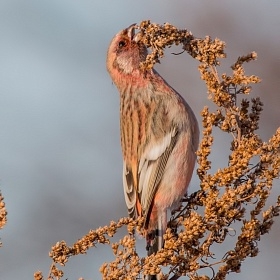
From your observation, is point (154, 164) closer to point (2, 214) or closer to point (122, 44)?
point (122, 44)

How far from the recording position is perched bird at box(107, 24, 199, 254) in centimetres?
651

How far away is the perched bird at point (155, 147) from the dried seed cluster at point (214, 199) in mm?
919

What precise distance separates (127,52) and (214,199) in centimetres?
245

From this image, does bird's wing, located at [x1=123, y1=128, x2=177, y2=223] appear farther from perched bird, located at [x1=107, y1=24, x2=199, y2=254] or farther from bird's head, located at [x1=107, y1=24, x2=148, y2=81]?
bird's head, located at [x1=107, y1=24, x2=148, y2=81]

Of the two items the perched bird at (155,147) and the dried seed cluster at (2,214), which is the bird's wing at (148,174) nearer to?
→ the perched bird at (155,147)

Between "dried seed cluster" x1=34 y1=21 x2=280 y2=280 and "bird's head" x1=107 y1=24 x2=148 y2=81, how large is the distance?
1.62 m

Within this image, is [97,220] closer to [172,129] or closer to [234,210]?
[172,129]

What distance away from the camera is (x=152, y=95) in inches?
276

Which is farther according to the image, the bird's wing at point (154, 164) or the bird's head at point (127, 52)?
the bird's head at point (127, 52)

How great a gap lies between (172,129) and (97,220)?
3268 mm

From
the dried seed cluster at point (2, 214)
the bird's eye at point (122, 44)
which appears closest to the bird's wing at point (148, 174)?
the bird's eye at point (122, 44)

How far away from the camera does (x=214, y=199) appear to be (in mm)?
5094

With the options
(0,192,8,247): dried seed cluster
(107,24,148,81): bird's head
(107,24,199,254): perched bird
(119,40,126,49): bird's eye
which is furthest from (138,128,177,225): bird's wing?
(0,192,8,247): dried seed cluster

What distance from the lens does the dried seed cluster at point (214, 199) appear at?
4898 millimetres
